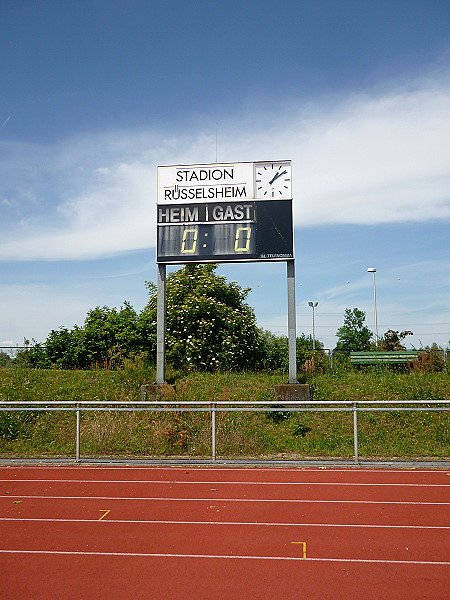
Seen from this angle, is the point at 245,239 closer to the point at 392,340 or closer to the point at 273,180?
the point at 273,180

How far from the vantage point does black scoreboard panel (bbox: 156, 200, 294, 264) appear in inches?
643

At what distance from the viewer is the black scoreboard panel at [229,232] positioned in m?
16.3

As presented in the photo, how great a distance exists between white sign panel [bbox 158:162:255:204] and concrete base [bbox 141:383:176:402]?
17.2ft

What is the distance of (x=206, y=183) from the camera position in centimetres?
1692

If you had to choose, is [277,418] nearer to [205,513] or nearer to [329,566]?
[205,513]

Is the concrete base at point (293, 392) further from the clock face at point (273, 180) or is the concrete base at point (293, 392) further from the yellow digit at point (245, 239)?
the clock face at point (273, 180)

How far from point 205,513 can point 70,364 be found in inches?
629

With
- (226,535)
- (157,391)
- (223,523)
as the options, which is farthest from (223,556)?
(157,391)

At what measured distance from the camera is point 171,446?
1321 cm

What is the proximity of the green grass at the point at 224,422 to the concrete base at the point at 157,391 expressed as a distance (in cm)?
46

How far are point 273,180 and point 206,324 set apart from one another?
25.0 feet

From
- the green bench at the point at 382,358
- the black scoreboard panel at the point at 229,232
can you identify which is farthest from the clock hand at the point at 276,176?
the green bench at the point at 382,358

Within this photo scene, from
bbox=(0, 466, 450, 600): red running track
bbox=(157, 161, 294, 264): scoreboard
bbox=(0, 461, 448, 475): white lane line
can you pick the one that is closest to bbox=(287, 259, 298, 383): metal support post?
bbox=(157, 161, 294, 264): scoreboard

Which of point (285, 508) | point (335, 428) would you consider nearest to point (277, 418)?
point (335, 428)
